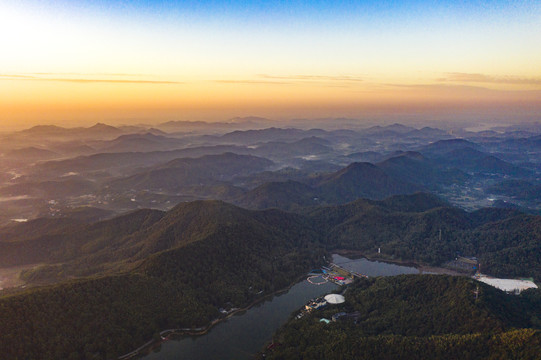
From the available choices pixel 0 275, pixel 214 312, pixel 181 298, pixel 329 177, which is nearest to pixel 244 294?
pixel 214 312

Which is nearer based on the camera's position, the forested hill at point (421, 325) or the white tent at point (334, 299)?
the forested hill at point (421, 325)

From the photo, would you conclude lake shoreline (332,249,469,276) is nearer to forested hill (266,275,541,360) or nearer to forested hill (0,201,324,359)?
forested hill (0,201,324,359)

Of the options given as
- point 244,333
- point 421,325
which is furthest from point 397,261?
point 244,333

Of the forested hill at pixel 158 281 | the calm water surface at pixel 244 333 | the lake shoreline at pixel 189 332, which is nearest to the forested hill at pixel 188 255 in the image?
the forested hill at pixel 158 281

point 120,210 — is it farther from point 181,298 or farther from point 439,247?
point 439,247

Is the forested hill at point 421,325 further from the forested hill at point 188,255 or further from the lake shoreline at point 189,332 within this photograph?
the forested hill at point 188,255

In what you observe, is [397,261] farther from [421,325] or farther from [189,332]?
[189,332]
